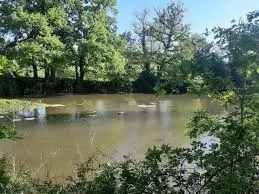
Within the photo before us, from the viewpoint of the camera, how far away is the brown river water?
11815 mm

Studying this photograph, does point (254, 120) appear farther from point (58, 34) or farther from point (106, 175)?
point (58, 34)

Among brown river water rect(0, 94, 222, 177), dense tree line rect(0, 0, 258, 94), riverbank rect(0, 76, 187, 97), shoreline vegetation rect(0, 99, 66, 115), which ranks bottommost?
brown river water rect(0, 94, 222, 177)

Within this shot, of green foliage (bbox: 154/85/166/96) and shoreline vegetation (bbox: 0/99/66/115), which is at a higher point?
green foliage (bbox: 154/85/166/96)

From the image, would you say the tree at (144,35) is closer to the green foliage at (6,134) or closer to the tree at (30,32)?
the tree at (30,32)

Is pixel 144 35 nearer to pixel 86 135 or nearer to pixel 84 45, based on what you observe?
pixel 84 45

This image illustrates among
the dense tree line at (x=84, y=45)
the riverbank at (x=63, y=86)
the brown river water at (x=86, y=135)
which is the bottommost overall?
the brown river water at (x=86, y=135)

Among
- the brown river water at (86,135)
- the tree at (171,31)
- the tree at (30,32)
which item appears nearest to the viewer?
the brown river water at (86,135)

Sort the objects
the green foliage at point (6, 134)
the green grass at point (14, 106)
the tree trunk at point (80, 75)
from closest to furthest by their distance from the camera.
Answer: the green foliage at point (6, 134)
the green grass at point (14, 106)
the tree trunk at point (80, 75)

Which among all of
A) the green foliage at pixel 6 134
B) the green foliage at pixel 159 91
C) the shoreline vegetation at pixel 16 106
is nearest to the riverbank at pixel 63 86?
the shoreline vegetation at pixel 16 106

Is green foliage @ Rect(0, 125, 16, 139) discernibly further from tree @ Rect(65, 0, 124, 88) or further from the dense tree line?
tree @ Rect(65, 0, 124, 88)

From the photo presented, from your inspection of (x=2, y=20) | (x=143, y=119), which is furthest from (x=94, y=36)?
(x=143, y=119)

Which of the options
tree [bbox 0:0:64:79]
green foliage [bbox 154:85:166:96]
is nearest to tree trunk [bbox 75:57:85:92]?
tree [bbox 0:0:64:79]

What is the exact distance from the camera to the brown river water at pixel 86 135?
11.8 meters

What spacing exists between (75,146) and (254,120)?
8894 millimetres
